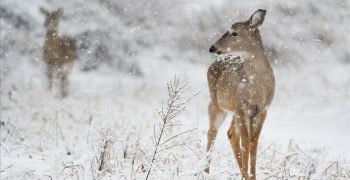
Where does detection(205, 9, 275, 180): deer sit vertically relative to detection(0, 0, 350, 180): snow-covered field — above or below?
below

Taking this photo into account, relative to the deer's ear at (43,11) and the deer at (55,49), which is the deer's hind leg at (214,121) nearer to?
the deer at (55,49)

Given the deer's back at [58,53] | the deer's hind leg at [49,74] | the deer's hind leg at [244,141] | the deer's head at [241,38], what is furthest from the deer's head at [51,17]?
the deer's hind leg at [244,141]

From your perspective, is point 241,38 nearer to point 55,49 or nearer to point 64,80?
point 64,80

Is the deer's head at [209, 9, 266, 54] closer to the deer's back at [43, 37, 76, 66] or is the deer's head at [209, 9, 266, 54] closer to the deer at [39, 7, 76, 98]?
the deer at [39, 7, 76, 98]

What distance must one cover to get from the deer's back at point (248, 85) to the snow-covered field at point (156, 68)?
4.16 feet

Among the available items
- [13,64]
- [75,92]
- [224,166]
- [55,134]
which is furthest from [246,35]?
[13,64]

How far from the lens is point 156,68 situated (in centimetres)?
1617

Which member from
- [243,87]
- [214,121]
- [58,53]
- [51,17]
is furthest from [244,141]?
[58,53]

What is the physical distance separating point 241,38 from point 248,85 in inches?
29.9

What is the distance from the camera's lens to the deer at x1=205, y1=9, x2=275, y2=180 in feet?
19.3

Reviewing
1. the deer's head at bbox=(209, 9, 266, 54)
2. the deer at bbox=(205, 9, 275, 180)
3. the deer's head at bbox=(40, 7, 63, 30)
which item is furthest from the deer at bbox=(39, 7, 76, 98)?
the deer's head at bbox=(209, 9, 266, 54)

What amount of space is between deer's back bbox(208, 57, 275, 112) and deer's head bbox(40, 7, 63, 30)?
8759 millimetres

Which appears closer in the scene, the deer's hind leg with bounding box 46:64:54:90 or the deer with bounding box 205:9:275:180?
the deer with bounding box 205:9:275:180

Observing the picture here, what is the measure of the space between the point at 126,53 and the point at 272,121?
20.5 ft
